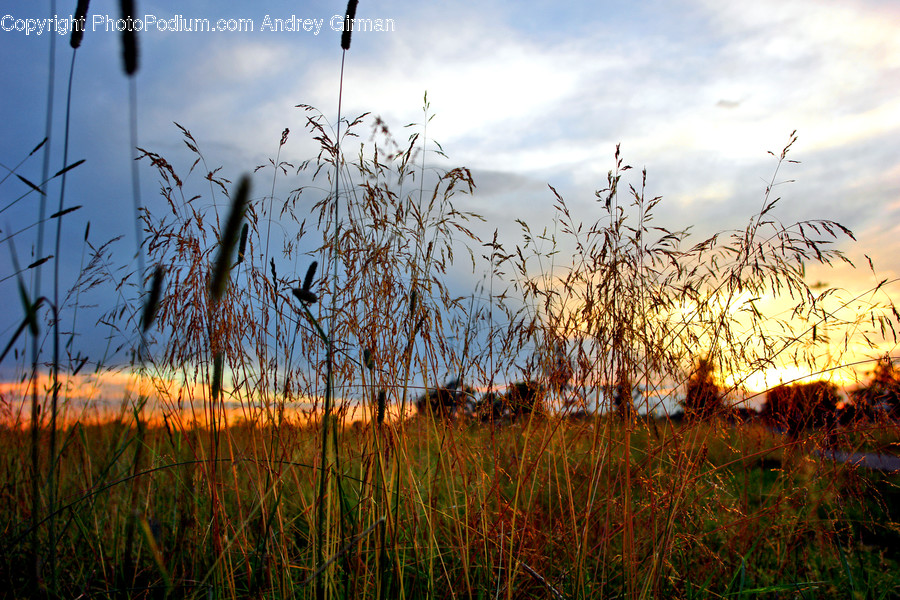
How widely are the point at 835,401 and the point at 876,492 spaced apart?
736 millimetres

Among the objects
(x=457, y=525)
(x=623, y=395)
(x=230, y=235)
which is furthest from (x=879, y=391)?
(x=230, y=235)

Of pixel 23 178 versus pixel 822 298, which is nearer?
pixel 23 178

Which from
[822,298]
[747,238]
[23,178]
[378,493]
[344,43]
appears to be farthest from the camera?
[822,298]

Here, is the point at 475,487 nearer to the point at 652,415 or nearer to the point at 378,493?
the point at 378,493

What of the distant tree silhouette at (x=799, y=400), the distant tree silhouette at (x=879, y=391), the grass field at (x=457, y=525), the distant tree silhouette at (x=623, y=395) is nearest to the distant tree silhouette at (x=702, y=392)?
the grass field at (x=457, y=525)

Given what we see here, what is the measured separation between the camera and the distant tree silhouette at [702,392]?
8.77ft

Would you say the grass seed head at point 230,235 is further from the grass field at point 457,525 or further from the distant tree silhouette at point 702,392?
the distant tree silhouette at point 702,392

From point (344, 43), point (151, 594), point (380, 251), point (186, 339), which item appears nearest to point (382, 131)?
point (380, 251)

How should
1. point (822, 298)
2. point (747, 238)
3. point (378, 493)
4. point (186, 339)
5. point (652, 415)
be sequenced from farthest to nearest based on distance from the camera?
1. point (822, 298)
2. point (747, 238)
3. point (652, 415)
4. point (186, 339)
5. point (378, 493)

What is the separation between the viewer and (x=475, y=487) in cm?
255

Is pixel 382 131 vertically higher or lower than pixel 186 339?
higher

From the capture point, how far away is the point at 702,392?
2795 millimetres

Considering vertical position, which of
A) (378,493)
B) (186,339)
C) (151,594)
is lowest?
(151,594)

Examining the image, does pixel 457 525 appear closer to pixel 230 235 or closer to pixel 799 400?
pixel 230 235
